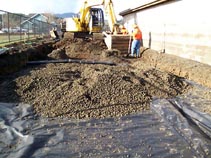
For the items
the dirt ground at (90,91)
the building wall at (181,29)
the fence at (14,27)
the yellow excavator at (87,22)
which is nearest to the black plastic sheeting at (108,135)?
the dirt ground at (90,91)

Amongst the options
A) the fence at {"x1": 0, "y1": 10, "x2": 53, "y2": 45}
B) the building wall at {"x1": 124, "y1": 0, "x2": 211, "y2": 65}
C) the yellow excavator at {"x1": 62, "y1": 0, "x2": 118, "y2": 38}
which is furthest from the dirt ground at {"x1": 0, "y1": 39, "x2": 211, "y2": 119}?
A: the yellow excavator at {"x1": 62, "y1": 0, "x2": 118, "y2": 38}

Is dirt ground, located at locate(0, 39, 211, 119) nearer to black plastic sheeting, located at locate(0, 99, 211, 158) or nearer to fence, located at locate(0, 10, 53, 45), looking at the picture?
black plastic sheeting, located at locate(0, 99, 211, 158)

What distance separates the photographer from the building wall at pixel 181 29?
29.0 feet

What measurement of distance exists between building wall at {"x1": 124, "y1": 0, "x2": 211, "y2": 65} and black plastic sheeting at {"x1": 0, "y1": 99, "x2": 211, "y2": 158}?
176 inches

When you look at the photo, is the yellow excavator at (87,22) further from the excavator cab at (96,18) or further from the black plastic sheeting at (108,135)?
the black plastic sheeting at (108,135)

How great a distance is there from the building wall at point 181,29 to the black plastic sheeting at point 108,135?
447 centimetres

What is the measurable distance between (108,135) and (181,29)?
7.91m

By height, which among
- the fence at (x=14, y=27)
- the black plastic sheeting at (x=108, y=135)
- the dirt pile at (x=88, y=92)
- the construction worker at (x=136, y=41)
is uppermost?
the fence at (x=14, y=27)

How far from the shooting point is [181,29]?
420 inches

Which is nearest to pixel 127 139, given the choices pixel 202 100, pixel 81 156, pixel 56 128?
pixel 81 156

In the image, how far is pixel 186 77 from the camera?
338 inches

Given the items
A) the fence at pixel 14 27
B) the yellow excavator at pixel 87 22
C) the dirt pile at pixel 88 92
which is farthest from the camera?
the yellow excavator at pixel 87 22

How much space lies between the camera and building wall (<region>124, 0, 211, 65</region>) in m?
8.83

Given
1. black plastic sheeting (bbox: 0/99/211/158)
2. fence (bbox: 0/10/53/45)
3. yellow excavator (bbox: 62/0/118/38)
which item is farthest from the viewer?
yellow excavator (bbox: 62/0/118/38)
